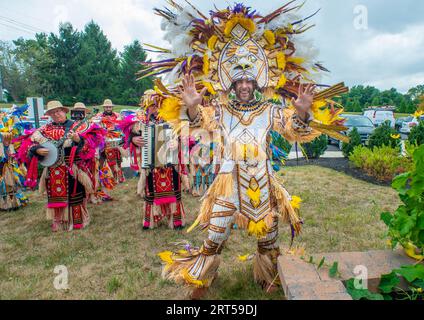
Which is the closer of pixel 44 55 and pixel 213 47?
pixel 213 47

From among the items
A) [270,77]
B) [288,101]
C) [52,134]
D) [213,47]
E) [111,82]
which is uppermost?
[111,82]

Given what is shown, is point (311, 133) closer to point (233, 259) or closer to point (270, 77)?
point (270, 77)

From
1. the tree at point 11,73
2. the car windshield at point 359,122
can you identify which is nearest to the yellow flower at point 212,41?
the car windshield at point 359,122

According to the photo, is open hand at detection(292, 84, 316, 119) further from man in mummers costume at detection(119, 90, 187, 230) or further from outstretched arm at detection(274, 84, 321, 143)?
man in mummers costume at detection(119, 90, 187, 230)

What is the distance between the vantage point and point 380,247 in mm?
4238

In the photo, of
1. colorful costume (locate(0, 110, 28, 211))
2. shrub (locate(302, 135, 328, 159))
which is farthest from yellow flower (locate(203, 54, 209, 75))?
shrub (locate(302, 135, 328, 159))

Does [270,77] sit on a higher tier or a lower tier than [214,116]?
higher

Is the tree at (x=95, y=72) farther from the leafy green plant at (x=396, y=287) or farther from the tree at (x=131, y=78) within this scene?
the leafy green plant at (x=396, y=287)

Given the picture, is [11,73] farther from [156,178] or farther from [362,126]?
[156,178]

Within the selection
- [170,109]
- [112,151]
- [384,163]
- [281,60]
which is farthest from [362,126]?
[170,109]

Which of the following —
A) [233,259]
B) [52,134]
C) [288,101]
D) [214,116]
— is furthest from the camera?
[52,134]

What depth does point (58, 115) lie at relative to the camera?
5051 mm

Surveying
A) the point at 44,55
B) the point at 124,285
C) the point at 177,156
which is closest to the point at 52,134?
the point at 177,156

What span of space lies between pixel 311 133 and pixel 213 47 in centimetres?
124
